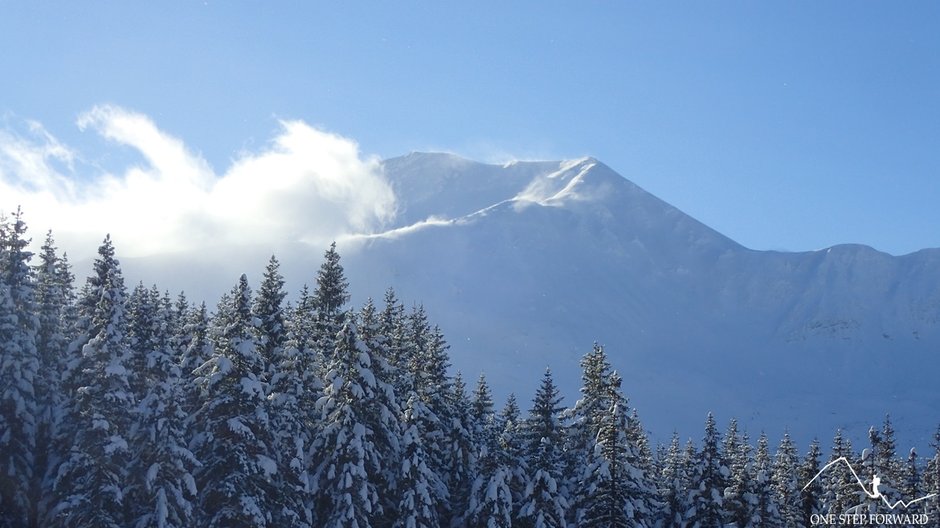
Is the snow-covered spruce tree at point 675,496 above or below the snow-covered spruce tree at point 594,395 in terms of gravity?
below

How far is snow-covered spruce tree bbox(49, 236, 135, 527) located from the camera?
34.4 m

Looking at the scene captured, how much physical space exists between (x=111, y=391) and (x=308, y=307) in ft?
38.8

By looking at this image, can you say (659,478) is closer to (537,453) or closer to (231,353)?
(537,453)

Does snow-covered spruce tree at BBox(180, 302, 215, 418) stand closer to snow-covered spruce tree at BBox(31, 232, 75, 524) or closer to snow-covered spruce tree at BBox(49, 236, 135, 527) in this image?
snow-covered spruce tree at BBox(49, 236, 135, 527)

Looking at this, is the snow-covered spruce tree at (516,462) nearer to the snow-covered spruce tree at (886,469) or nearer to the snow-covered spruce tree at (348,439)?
the snow-covered spruce tree at (348,439)

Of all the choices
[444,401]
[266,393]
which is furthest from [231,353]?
[444,401]

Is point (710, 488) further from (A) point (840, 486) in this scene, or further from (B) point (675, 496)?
(A) point (840, 486)

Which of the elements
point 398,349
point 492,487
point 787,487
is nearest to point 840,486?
point 787,487

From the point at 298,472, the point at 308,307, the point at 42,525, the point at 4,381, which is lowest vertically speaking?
the point at 42,525

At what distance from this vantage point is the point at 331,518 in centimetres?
3916

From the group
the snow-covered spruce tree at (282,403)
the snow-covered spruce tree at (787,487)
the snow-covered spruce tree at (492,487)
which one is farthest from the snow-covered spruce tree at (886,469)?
the snow-covered spruce tree at (282,403)

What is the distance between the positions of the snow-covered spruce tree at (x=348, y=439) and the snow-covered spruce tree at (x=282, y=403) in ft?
3.70

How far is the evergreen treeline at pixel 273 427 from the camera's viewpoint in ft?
116

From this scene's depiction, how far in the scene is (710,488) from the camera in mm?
51938
